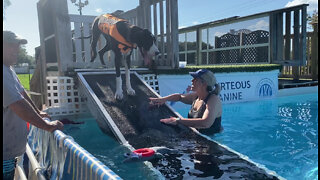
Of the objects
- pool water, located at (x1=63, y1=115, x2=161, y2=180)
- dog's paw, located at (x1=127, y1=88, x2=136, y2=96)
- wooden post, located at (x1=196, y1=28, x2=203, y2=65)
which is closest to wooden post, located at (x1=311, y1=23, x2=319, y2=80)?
wooden post, located at (x1=196, y1=28, x2=203, y2=65)

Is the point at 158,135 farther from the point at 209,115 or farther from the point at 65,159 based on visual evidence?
the point at 65,159

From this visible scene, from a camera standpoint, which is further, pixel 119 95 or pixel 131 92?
pixel 131 92

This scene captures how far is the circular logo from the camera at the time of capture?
1020cm

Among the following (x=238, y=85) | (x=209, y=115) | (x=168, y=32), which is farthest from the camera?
(x=238, y=85)

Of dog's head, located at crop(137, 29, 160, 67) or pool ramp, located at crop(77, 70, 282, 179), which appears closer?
pool ramp, located at crop(77, 70, 282, 179)

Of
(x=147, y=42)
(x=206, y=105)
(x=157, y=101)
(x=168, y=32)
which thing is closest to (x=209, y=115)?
(x=206, y=105)

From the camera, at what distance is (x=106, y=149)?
4.70 metres

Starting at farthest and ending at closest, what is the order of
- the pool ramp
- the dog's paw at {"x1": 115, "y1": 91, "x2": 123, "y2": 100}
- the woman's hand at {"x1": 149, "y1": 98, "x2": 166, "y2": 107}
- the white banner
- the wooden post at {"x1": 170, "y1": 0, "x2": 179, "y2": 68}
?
the white banner → the wooden post at {"x1": 170, "y1": 0, "x2": 179, "y2": 68} → the dog's paw at {"x1": 115, "y1": 91, "x2": 123, "y2": 100} → the woman's hand at {"x1": 149, "y1": 98, "x2": 166, "y2": 107} → the pool ramp

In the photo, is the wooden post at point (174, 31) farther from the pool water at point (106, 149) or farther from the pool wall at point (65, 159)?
the pool wall at point (65, 159)

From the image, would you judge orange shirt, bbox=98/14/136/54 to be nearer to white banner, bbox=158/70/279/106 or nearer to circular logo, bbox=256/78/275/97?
white banner, bbox=158/70/279/106

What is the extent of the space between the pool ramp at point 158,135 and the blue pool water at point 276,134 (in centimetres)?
105

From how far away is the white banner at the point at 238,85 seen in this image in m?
8.38

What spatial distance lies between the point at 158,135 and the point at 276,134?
10.5 feet

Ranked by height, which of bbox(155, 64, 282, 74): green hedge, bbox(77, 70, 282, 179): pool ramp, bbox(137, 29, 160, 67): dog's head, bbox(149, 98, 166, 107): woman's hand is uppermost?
bbox(137, 29, 160, 67): dog's head
